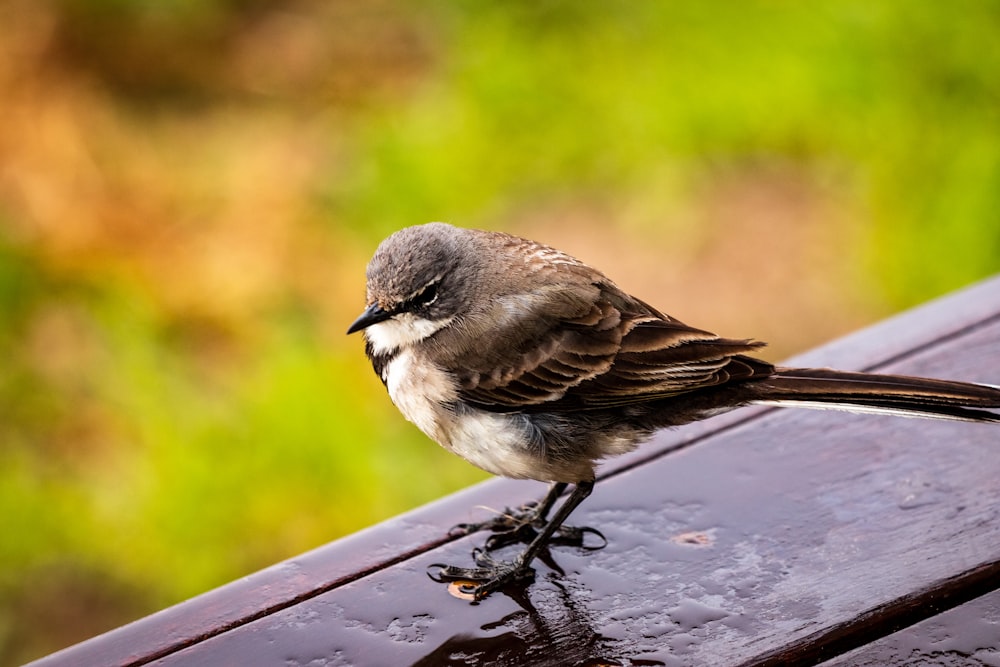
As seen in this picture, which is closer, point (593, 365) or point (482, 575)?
point (482, 575)

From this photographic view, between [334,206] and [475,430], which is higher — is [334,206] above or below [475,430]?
above

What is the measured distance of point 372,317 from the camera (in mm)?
3775

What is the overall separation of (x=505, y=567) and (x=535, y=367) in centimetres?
63

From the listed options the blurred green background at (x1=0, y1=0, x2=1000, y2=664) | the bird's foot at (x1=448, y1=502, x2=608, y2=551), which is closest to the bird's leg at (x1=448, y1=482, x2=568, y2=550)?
the bird's foot at (x1=448, y1=502, x2=608, y2=551)

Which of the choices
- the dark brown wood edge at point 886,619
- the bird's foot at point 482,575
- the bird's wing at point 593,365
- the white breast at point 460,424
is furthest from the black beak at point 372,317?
the dark brown wood edge at point 886,619

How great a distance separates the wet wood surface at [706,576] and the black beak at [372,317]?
582mm

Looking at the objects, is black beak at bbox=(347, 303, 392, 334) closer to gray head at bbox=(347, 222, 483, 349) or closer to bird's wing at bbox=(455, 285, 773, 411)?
gray head at bbox=(347, 222, 483, 349)

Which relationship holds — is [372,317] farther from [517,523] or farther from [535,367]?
[517,523]

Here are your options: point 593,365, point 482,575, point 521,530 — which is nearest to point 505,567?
point 482,575

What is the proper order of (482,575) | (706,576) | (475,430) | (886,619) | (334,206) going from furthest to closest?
1. (334,206)
2. (475,430)
3. (482,575)
4. (706,576)
5. (886,619)

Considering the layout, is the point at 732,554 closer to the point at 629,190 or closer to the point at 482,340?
the point at 482,340

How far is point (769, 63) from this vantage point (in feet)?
27.0

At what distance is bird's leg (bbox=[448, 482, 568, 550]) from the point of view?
3.68 m

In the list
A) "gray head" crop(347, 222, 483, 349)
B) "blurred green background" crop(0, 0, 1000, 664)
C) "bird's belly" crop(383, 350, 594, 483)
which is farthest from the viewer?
"blurred green background" crop(0, 0, 1000, 664)
